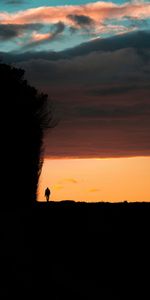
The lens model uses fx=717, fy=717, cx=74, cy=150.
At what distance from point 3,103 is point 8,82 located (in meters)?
1.90

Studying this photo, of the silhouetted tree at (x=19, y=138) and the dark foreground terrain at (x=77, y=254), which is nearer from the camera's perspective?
the dark foreground terrain at (x=77, y=254)

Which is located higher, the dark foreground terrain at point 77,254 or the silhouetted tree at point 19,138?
the silhouetted tree at point 19,138

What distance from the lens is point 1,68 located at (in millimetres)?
48938

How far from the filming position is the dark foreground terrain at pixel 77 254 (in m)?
13.5

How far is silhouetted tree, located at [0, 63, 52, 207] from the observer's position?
4634 cm

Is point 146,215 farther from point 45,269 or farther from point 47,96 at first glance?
point 47,96

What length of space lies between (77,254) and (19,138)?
2909 centimetres

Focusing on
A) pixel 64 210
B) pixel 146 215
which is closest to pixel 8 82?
pixel 64 210

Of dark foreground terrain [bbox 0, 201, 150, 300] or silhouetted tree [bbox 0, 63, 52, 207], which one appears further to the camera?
silhouetted tree [bbox 0, 63, 52, 207]

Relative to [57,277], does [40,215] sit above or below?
above

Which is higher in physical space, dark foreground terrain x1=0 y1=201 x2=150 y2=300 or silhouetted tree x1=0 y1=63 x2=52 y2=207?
silhouetted tree x1=0 y1=63 x2=52 y2=207

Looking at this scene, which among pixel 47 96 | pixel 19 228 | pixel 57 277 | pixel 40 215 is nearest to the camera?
pixel 57 277

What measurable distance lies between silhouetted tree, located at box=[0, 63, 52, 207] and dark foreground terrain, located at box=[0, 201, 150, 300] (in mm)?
Answer: 15854

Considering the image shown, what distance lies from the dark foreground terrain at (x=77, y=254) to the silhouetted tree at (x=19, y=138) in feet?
52.0
